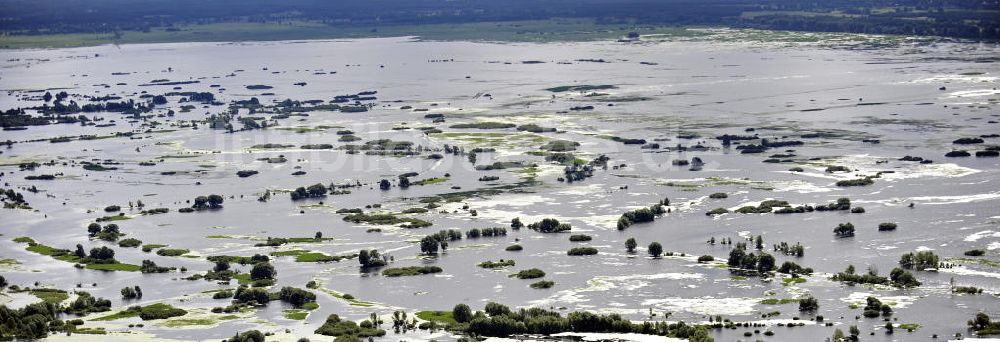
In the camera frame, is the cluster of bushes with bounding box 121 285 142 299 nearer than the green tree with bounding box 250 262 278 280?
Yes

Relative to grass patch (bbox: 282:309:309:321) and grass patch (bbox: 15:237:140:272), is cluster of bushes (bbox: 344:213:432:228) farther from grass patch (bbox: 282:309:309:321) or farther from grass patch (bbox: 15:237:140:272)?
grass patch (bbox: 282:309:309:321)

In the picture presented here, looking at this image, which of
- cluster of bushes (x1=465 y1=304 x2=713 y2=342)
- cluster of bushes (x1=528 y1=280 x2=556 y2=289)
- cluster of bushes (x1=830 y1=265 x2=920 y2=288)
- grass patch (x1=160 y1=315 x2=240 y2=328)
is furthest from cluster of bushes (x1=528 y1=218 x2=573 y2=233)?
grass patch (x1=160 y1=315 x2=240 y2=328)

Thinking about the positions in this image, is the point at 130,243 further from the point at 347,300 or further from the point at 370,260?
the point at 347,300

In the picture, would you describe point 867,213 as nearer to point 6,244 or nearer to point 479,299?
point 479,299

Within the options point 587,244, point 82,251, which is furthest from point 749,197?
point 82,251

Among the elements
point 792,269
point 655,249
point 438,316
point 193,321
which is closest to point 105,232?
point 193,321

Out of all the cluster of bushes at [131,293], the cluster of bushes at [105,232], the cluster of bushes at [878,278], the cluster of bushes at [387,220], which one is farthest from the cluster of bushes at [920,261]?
the cluster of bushes at [105,232]

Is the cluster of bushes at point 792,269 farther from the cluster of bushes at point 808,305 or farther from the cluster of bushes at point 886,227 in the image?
the cluster of bushes at point 886,227

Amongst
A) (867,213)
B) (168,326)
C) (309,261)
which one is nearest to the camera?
(168,326)
